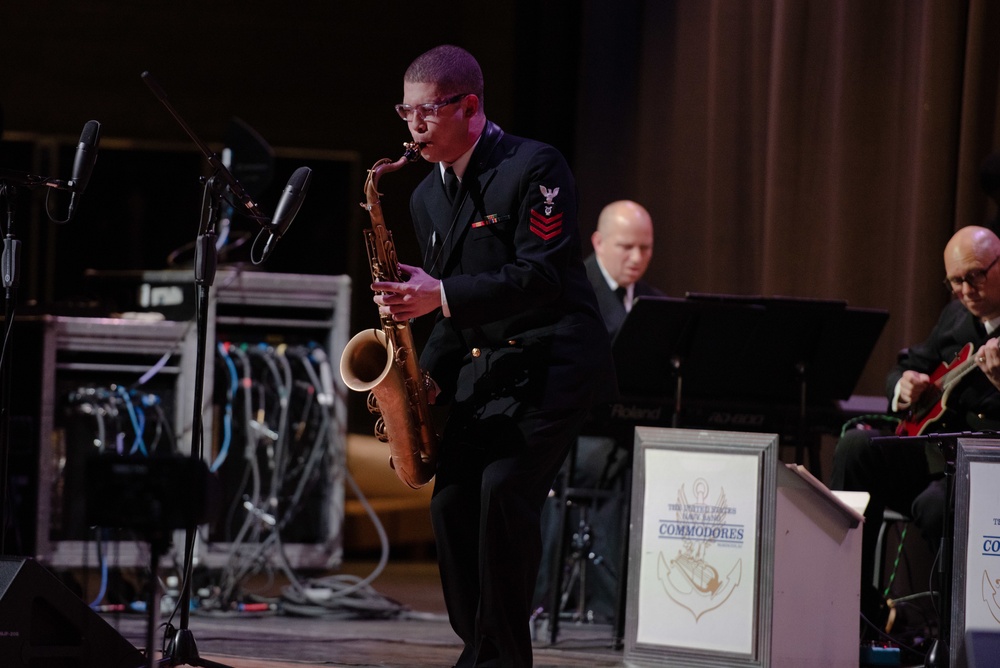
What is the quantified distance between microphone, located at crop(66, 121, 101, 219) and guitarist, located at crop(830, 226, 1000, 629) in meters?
2.77

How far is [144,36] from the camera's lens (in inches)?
334

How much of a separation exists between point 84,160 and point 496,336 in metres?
1.26

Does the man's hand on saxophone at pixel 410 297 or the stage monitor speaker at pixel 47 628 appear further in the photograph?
the stage monitor speaker at pixel 47 628

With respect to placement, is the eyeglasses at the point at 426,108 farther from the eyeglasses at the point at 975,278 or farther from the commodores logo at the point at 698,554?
the eyeglasses at the point at 975,278

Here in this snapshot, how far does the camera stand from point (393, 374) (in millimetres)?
3414

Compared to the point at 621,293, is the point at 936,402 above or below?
below

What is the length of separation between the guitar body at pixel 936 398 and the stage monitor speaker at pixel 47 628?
2694mm

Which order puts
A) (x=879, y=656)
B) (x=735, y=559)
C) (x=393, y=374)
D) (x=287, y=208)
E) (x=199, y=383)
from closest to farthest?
(x=393, y=374), (x=199, y=383), (x=287, y=208), (x=735, y=559), (x=879, y=656)

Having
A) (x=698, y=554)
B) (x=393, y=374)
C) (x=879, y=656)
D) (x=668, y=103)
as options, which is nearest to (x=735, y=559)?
(x=698, y=554)

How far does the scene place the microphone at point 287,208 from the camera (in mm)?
3682

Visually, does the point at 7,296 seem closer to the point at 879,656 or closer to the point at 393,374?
the point at 393,374

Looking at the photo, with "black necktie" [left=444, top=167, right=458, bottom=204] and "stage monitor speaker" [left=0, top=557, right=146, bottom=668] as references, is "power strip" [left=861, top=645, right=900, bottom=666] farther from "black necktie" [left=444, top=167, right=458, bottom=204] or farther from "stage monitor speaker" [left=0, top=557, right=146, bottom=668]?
"stage monitor speaker" [left=0, top=557, right=146, bottom=668]

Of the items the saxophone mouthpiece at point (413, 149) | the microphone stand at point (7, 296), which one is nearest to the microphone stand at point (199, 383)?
the microphone stand at point (7, 296)

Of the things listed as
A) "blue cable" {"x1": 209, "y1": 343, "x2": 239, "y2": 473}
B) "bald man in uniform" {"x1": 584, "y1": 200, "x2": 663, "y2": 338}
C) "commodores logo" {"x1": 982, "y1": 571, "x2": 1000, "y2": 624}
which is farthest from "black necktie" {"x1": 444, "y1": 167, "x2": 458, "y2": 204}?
"blue cable" {"x1": 209, "y1": 343, "x2": 239, "y2": 473}
